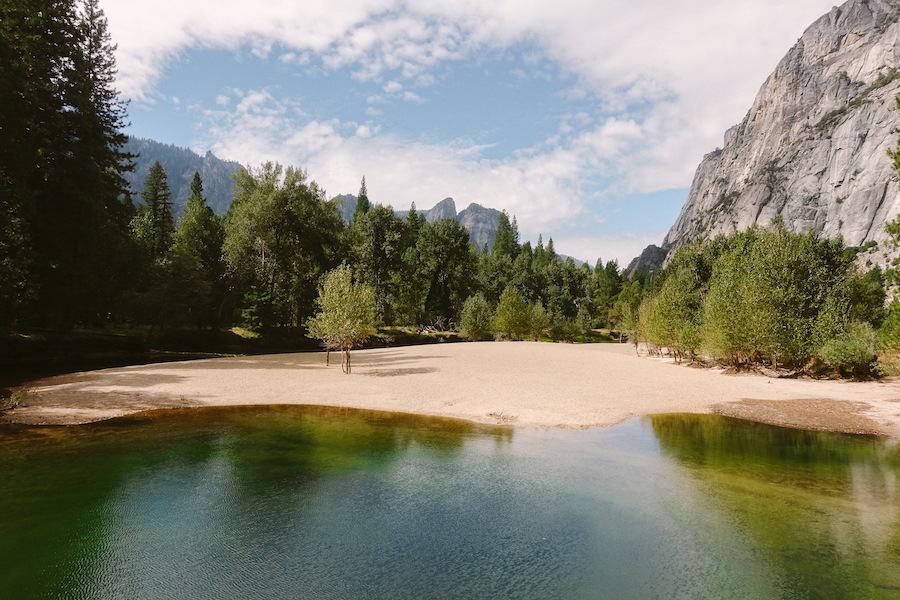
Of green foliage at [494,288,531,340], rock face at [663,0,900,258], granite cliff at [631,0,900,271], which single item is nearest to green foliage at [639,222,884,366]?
green foliage at [494,288,531,340]

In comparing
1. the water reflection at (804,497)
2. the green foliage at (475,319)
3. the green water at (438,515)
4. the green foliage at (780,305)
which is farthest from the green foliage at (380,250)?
the water reflection at (804,497)

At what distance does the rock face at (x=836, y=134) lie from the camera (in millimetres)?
138875

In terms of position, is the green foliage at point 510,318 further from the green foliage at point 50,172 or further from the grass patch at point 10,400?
the grass patch at point 10,400

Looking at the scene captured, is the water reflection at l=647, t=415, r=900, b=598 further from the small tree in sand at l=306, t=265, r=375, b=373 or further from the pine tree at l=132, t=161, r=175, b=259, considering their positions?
the pine tree at l=132, t=161, r=175, b=259

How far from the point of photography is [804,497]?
37.4ft

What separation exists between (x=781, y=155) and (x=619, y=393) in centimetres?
21384

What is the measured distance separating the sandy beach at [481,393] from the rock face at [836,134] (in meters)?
109

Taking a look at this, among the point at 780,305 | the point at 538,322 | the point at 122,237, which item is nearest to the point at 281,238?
the point at 122,237

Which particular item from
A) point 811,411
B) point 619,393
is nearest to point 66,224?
point 619,393

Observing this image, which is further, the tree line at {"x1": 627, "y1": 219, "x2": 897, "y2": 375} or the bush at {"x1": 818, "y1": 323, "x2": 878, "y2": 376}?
the tree line at {"x1": 627, "y1": 219, "x2": 897, "y2": 375}

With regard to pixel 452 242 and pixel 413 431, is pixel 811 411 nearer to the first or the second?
pixel 413 431

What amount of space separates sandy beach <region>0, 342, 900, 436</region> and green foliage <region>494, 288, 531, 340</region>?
30.4 metres

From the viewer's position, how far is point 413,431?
55.4 feet

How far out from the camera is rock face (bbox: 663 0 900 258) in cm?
13888
